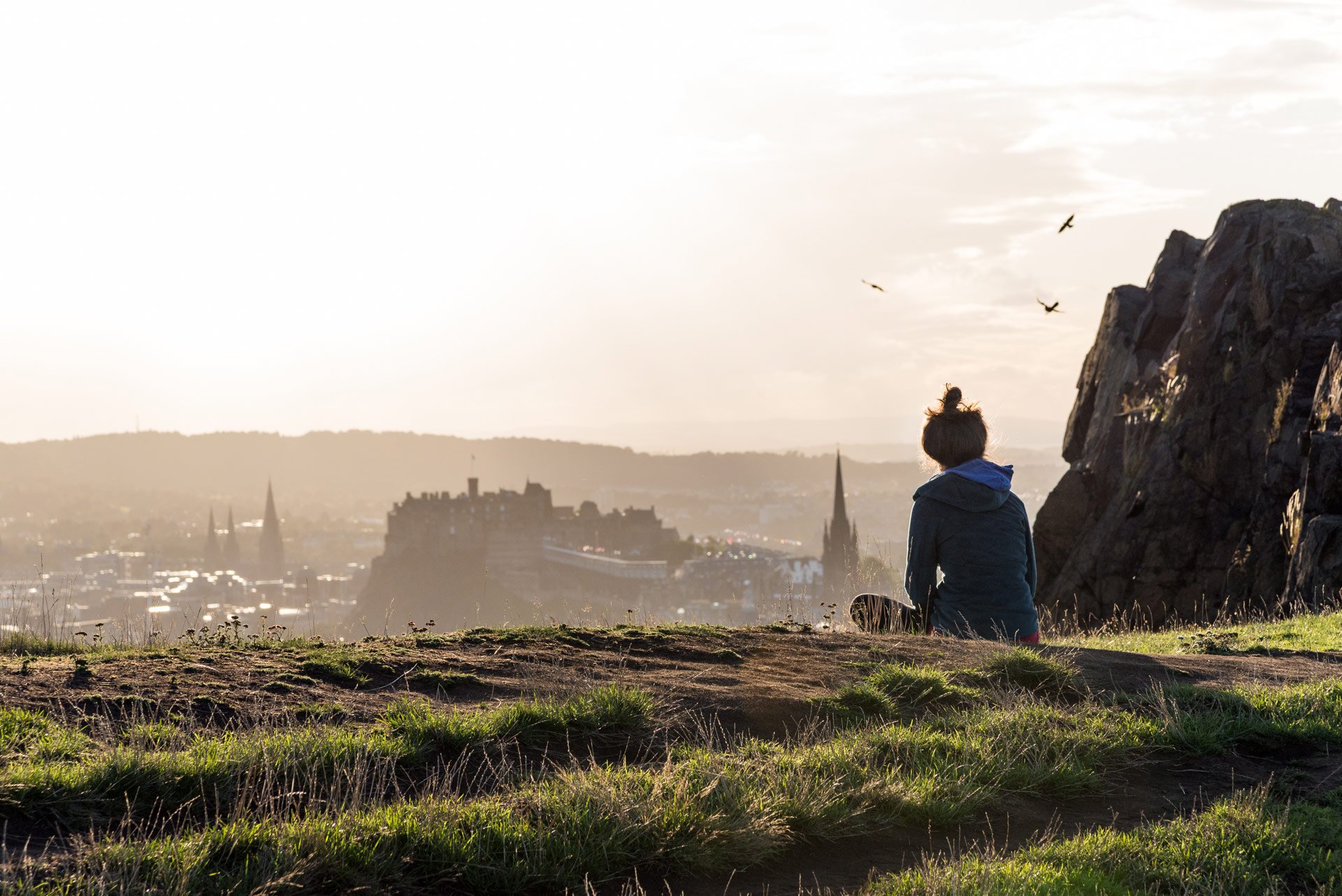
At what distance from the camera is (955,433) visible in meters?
7.64

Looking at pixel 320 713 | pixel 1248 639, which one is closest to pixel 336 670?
pixel 320 713

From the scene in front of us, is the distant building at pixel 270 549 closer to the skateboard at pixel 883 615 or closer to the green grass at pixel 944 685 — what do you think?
the skateboard at pixel 883 615

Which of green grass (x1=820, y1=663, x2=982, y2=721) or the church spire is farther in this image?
the church spire

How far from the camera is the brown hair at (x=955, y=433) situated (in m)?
7.63

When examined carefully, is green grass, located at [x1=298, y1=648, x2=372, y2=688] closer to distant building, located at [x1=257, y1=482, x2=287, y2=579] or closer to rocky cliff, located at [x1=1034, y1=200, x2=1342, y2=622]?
rocky cliff, located at [x1=1034, y1=200, x2=1342, y2=622]

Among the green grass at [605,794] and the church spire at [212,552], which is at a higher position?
the green grass at [605,794]

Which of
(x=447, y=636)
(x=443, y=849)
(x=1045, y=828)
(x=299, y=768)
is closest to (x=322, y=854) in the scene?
(x=443, y=849)

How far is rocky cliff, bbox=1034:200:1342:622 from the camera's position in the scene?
1625 cm

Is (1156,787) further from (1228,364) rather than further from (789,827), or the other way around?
(1228,364)

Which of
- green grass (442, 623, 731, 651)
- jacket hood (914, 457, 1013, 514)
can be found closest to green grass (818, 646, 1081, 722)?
jacket hood (914, 457, 1013, 514)

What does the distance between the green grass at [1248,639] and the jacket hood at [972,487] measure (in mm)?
1984

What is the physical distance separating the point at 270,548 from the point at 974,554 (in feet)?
508

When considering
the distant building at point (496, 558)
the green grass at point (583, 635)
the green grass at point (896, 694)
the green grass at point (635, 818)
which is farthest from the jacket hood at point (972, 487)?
the distant building at point (496, 558)

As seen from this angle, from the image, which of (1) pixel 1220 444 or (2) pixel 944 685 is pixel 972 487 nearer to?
(2) pixel 944 685
